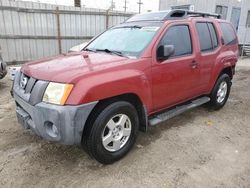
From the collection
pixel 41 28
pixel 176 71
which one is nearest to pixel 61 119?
pixel 176 71

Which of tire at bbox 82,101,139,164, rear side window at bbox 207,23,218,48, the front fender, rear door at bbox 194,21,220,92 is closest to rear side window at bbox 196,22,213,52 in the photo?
rear door at bbox 194,21,220,92

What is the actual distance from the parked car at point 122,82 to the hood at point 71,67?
1 cm

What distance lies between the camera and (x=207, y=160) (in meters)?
3.20

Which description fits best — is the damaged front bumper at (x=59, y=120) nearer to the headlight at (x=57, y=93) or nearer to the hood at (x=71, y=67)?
the headlight at (x=57, y=93)

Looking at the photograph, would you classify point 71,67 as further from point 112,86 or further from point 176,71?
point 176,71

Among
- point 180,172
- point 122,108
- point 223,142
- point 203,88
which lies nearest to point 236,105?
point 203,88

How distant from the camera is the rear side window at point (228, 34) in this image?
493cm

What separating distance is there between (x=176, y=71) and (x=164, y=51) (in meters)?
0.52

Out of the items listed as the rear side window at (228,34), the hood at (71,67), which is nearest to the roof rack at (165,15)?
the rear side window at (228,34)

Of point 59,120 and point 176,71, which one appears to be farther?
point 176,71

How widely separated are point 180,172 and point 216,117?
2.21m

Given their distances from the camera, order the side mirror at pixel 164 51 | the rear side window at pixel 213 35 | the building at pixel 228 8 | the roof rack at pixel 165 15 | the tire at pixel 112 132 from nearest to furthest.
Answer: the tire at pixel 112 132 < the side mirror at pixel 164 51 < the roof rack at pixel 165 15 < the rear side window at pixel 213 35 < the building at pixel 228 8

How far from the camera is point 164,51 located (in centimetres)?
325

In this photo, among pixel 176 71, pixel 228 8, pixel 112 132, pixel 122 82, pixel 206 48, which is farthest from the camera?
pixel 228 8
